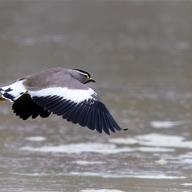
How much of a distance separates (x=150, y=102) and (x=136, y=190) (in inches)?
184

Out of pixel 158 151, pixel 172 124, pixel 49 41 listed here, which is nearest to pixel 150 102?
pixel 172 124

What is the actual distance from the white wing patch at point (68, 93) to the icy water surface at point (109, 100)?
79cm

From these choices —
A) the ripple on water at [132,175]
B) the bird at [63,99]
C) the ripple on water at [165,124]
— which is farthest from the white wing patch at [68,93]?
the ripple on water at [165,124]

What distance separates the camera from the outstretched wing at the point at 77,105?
6.87 metres

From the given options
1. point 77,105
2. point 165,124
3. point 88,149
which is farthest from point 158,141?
point 77,105

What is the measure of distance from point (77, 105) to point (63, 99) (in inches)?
5.0

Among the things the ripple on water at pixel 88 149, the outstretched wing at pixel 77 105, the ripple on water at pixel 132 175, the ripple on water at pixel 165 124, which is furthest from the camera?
the ripple on water at pixel 165 124

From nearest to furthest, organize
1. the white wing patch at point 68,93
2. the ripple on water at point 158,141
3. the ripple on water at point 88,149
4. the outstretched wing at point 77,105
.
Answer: the outstretched wing at point 77,105
the white wing patch at point 68,93
the ripple on water at point 88,149
the ripple on water at point 158,141

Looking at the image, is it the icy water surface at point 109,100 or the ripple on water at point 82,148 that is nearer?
the icy water surface at point 109,100

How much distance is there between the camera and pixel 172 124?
33.7ft

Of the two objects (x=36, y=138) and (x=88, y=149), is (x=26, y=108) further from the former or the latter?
(x=36, y=138)

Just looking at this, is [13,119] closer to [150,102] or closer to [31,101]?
[150,102]

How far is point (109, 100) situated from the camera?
11.7 metres

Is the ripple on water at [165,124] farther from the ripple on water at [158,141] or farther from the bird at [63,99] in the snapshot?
the bird at [63,99]
